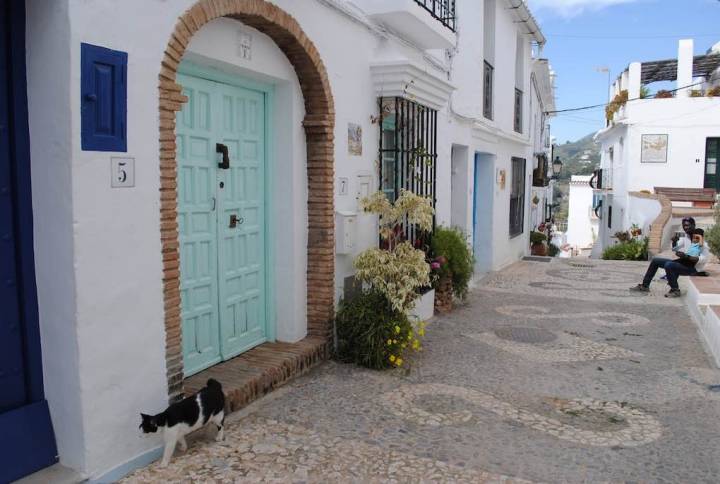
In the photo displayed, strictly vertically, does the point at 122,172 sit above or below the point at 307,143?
below

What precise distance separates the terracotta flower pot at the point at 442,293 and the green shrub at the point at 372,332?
2.44m

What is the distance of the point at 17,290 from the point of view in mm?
3461

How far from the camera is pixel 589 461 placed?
4012 mm

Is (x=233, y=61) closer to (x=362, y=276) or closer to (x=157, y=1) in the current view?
(x=157, y=1)

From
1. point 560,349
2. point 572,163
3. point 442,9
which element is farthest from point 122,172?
point 572,163

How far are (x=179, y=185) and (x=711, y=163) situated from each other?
23398 mm

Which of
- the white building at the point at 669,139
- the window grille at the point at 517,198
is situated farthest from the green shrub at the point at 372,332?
the white building at the point at 669,139

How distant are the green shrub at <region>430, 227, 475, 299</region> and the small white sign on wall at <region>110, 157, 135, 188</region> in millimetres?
5162

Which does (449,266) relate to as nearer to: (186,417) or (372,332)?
(372,332)

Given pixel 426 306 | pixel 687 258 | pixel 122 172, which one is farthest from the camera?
pixel 687 258

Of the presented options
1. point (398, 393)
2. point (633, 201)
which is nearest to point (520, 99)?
point (633, 201)

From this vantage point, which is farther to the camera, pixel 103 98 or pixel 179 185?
pixel 179 185

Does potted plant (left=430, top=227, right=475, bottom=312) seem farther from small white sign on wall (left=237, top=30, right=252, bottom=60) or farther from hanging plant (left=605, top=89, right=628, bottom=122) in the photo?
hanging plant (left=605, top=89, right=628, bottom=122)

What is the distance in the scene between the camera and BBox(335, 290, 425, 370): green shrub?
5.75 meters
